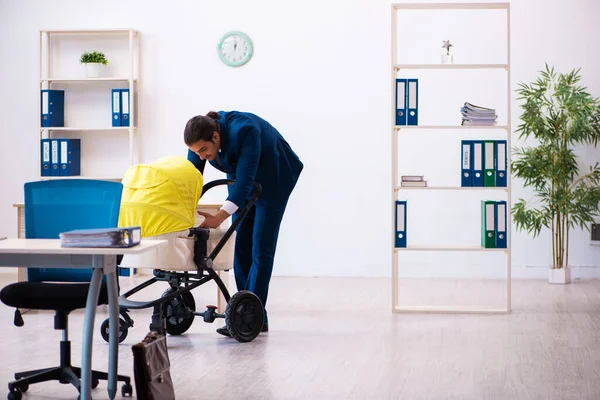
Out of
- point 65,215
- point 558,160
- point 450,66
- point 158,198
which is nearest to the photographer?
point 65,215

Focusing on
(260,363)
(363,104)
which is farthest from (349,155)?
(260,363)

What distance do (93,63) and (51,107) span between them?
532 mm

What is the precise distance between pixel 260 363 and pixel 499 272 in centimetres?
379

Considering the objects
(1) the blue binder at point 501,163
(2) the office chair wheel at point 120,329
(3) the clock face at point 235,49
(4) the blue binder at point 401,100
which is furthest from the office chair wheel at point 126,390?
(3) the clock face at point 235,49

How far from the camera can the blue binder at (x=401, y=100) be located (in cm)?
579

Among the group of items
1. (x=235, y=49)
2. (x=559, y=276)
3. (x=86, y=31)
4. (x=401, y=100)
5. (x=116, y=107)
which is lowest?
(x=559, y=276)

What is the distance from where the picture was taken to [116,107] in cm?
773

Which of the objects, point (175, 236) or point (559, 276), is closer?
point (175, 236)

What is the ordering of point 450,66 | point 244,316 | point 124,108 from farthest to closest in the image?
1. point 124,108
2. point 450,66
3. point 244,316

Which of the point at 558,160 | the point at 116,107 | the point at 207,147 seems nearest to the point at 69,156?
the point at 116,107

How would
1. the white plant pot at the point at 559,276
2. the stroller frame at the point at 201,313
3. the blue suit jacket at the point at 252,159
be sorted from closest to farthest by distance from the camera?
1. the stroller frame at the point at 201,313
2. the blue suit jacket at the point at 252,159
3. the white plant pot at the point at 559,276

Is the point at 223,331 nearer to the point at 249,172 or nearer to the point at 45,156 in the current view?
the point at 249,172

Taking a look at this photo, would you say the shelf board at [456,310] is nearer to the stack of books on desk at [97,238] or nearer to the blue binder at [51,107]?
the stack of books on desk at [97,238]

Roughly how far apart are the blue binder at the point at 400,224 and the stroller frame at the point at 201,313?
135 centimetres
